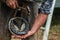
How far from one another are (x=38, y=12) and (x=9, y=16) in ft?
0.83

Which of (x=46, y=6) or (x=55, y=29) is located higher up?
(x=46, y=6)

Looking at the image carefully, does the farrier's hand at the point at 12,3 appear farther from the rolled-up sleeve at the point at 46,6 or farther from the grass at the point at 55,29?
the grass at the point at 55,29

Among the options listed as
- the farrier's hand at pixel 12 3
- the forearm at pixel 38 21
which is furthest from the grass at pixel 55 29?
the farrier's hand at pixel 12 3

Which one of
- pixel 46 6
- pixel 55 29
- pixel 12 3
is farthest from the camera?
pixel 55 29

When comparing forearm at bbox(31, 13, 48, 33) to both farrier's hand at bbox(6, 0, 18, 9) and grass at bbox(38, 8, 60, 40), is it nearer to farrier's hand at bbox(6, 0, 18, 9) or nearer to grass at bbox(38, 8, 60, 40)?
farrier's hand at bbox(6, 0, 18, 9)

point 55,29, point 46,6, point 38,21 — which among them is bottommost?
point 55,29

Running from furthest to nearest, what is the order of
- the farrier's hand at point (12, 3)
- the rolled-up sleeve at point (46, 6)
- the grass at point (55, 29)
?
the grass at point (55, 29) < the rolled-up sleeve at point (46, 6) < the farrier's hand at point (12, 3)

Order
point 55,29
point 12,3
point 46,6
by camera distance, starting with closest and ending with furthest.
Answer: point 12,3, point 46,6, point 55,29

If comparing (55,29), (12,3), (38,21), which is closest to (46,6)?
(38,21)

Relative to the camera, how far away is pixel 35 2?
189 centimetres

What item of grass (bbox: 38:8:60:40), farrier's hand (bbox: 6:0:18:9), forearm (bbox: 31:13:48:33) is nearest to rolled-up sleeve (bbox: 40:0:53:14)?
forearm (bbox: 31:13:48:33)

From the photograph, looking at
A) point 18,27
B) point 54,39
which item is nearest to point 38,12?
point 18,27

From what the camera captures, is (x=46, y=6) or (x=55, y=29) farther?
(x=55, y=29)

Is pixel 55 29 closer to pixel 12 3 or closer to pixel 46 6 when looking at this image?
pixel 46 6
